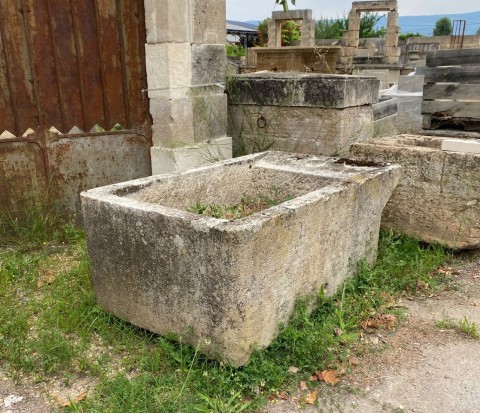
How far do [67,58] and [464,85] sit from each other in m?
3.48

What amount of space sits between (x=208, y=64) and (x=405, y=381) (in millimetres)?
2966

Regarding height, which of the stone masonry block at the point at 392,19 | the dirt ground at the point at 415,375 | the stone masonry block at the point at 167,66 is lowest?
the dirt ground at the point at 415,375

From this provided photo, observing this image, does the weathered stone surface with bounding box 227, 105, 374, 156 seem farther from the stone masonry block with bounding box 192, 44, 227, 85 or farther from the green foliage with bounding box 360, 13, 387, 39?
the green foliage with bounding box 360, 13, 387, 39

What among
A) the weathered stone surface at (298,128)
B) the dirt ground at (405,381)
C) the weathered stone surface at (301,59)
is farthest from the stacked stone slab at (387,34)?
the dirt ground at (405,381)

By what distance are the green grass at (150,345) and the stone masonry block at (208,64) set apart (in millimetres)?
1844

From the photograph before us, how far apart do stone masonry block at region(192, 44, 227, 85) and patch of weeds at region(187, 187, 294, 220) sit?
1236 mm

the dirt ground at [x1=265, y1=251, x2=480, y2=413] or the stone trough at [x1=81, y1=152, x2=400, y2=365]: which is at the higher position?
the stone trough at [x1=81, y1=152, x2=400, y2=365]

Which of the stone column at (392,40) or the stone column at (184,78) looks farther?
the stone column at (392,40)

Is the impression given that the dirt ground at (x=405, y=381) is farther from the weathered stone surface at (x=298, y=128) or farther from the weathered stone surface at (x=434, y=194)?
the weathered stone surface at (x=298, y=128)

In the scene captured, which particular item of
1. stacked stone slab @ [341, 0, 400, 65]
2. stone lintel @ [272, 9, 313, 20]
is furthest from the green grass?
stone lintel @ [272, 9, 313, 20]

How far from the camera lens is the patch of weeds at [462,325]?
2.57 metres

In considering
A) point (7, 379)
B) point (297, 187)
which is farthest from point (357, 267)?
point (7, 379)

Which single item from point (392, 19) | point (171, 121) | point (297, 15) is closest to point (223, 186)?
point (171, 121)

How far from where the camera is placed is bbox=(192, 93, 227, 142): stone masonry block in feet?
13.2
